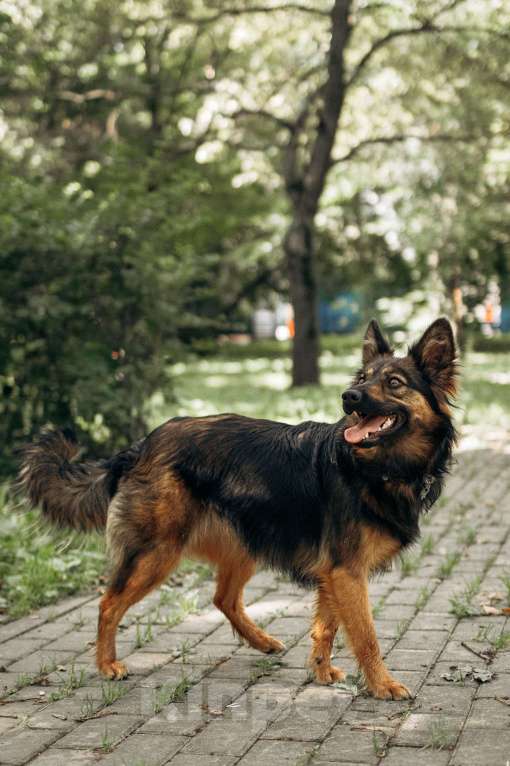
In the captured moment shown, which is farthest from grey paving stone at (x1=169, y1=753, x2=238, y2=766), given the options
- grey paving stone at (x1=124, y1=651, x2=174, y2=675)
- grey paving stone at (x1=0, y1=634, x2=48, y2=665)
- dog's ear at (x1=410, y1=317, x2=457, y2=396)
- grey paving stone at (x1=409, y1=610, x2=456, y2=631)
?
grey paving stone at (x1=409, y1=610, x2=456, y2=631)

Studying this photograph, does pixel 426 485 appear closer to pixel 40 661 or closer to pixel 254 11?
pixel 40 661

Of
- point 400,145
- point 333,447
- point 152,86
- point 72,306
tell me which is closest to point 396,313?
point 400,145

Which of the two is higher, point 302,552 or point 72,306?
point 72,306

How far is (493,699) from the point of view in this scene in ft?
15.0

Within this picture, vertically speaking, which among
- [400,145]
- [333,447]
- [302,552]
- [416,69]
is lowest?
[302,552]

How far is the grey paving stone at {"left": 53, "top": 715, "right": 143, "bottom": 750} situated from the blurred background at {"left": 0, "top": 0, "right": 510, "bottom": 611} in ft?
19.0

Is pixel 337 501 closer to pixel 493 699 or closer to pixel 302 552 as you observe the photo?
pixel 302 552

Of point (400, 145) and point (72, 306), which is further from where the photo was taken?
point (400, 145)

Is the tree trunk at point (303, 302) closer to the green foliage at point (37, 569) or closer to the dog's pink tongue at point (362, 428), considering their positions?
the green foliage at point (37, 569)

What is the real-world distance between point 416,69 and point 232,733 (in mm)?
21145

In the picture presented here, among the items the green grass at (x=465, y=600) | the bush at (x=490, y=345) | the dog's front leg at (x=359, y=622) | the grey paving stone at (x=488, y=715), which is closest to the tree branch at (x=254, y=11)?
the green grass at (x=465, y=600)

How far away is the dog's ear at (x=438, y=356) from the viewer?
16.1ft

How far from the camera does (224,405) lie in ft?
59.9

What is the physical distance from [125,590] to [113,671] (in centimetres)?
39
